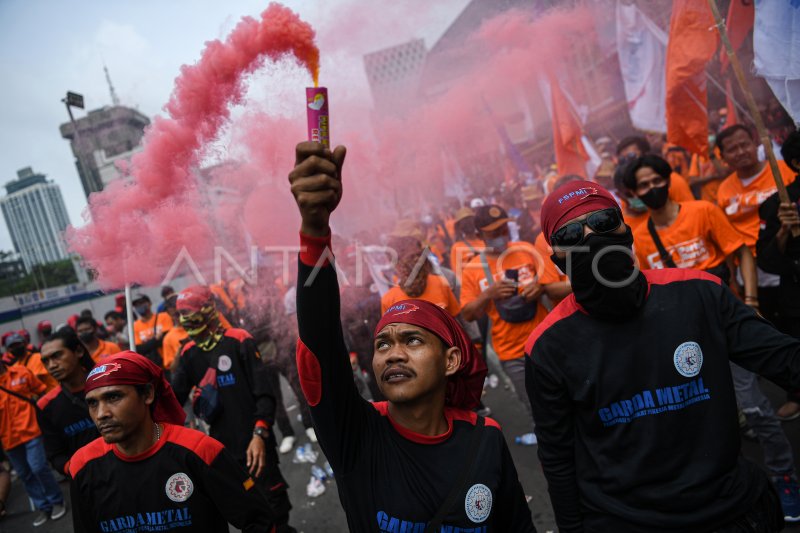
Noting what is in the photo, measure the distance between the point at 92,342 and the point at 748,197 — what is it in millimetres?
8207

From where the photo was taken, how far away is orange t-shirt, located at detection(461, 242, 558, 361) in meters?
4.12

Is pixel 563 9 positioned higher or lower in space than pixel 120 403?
higher

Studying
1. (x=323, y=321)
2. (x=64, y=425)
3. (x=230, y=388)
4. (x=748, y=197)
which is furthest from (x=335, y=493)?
(x=748, y=197)

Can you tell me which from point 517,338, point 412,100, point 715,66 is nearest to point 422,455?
point 517,338

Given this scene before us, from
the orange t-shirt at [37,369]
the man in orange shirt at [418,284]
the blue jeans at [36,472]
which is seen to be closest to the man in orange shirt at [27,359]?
the orange t-shirt at [37,369]

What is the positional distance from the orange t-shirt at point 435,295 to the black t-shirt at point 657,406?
2684 mm

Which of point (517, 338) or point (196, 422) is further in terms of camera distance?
point (196, 422)

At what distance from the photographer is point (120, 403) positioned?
2486 mm

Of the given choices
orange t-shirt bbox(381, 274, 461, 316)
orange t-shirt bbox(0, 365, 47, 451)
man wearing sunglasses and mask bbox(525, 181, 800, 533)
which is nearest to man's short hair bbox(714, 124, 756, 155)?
orange t-shirt bbox(381, 274, 461, 316)

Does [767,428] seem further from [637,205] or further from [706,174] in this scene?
[706,174]

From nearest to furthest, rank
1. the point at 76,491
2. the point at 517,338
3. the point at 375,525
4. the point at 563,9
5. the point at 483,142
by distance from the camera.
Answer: the point at 375,525
the point at 76,491
the point at 517,338
the point at 563,9
the point at 483,142

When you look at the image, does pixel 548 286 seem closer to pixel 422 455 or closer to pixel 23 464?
pixel 422 455

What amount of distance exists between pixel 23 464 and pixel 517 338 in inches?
270

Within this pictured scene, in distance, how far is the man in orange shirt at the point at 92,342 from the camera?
6594 millimetres
